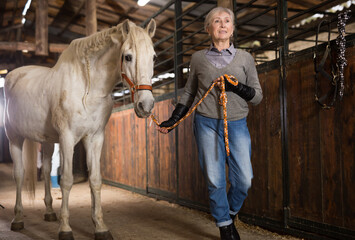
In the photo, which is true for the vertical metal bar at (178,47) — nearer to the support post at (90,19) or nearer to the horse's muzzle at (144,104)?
the horse's muzzle at (144,104)

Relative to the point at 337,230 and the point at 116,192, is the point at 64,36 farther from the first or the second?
the point at 337,230

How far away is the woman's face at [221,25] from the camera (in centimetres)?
213

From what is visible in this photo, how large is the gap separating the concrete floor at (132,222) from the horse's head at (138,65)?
1154 mm

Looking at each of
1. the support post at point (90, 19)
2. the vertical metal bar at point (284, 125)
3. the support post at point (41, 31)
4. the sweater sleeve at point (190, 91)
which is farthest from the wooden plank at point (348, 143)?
the support post at point (41, 31)

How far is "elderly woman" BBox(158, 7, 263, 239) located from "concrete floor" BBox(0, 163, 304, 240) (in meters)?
0.65

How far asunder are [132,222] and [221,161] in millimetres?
1529

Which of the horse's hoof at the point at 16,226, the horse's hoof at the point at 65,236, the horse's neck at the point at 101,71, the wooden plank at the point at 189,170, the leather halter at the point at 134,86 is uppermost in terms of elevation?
the horse's neck at the point at 101,71

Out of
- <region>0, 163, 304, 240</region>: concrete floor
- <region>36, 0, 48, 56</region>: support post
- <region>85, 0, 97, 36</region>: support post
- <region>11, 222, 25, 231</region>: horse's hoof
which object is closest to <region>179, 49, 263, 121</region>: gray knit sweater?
<region>0, 163, 304, 240</region>: concrete floor

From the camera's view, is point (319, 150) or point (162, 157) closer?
point (319, 150)

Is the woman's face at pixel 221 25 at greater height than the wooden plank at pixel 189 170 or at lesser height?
greater

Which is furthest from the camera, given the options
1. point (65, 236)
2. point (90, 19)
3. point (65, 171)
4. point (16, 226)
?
point (90, 19)

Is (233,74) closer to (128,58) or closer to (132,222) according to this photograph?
(128,58)

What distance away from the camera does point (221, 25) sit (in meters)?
2.13

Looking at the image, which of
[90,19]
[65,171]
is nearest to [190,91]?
[65,171]
